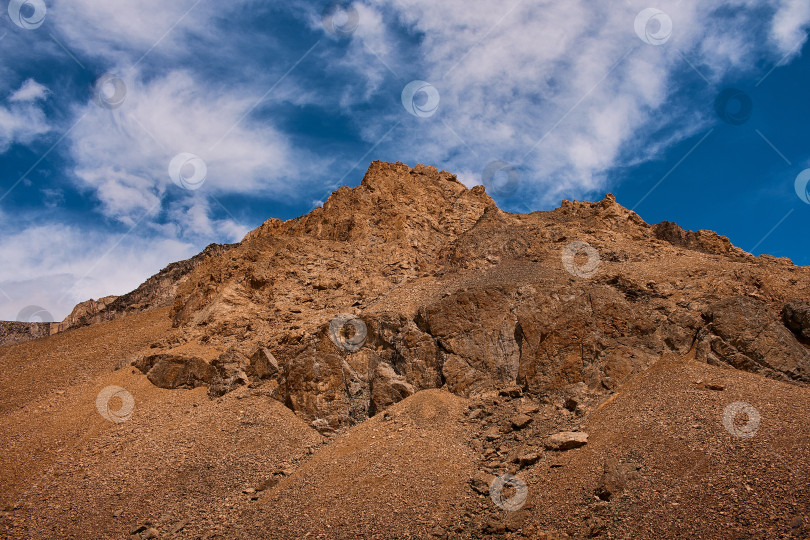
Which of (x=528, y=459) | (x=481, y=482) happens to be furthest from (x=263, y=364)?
(x=528, y=459)

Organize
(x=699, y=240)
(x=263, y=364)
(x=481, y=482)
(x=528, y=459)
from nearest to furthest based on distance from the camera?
(x=481, y=482)
(x=528, y=459)
(x=263, y=364)
(x=699, y=240)

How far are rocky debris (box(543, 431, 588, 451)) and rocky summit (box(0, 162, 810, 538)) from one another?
0.06 meters

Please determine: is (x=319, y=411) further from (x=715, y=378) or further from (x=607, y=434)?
(x=715, y=378)

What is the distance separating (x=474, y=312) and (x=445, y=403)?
3.70m

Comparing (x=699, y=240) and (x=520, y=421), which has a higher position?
(x=699, y=240)

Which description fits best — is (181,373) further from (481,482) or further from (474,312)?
(481,482)

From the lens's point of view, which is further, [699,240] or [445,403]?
[699,240]

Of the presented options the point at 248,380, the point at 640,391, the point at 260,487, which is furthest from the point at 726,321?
the point at 248,380

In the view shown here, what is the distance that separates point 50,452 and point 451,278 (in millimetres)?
15992

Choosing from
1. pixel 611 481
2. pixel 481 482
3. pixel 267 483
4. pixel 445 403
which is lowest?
pixel 267 483

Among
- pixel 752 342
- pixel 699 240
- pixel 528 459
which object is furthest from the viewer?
pixel 699 240

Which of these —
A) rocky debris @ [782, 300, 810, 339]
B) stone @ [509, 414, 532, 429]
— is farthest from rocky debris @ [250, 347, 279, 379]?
rocky debris @ [782, 300, 810, 339]

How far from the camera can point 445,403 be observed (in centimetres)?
1524

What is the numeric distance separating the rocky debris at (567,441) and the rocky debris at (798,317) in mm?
8395
